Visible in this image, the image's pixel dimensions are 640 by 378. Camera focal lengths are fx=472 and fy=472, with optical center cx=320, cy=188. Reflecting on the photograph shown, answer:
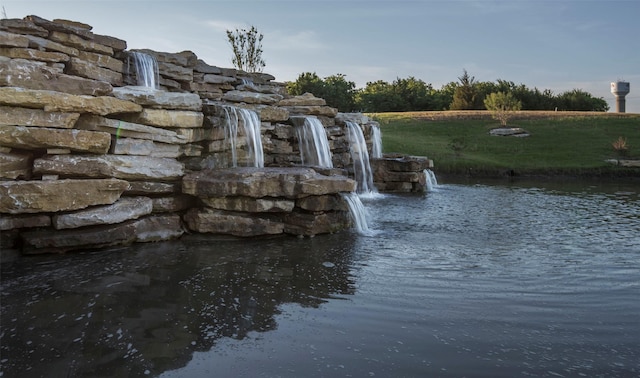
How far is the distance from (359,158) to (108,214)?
11.0m

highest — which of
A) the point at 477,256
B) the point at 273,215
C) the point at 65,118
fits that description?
the point at 65,118

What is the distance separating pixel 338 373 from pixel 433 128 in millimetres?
37948

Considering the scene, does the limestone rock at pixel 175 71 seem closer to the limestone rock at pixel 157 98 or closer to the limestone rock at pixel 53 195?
the limestone rock at pixel 157 98

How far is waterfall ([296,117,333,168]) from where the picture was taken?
1412 cm

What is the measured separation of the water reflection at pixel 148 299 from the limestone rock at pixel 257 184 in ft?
3.54

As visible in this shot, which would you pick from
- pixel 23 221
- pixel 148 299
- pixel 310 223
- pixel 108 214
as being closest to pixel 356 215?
pixel 310 223

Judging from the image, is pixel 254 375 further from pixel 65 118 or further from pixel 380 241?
pixel 65 118

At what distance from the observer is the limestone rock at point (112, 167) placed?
26.5 feet

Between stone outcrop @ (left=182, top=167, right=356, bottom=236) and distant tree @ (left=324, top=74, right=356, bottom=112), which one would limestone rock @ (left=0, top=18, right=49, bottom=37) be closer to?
stone outcrop @ (left=182, top=167, right=356, bottom=236)

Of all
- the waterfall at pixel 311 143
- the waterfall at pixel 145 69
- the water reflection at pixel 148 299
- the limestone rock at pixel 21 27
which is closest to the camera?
the water reflection at pixel 148 299

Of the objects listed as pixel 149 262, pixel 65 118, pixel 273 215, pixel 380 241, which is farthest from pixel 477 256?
pixel 65 118

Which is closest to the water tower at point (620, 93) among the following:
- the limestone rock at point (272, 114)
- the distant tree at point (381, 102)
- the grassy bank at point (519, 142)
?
the grassy bank at point (519, 142)

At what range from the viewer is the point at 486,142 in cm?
3491

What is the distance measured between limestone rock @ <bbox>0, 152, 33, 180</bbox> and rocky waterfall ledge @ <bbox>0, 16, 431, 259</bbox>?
2 cm
